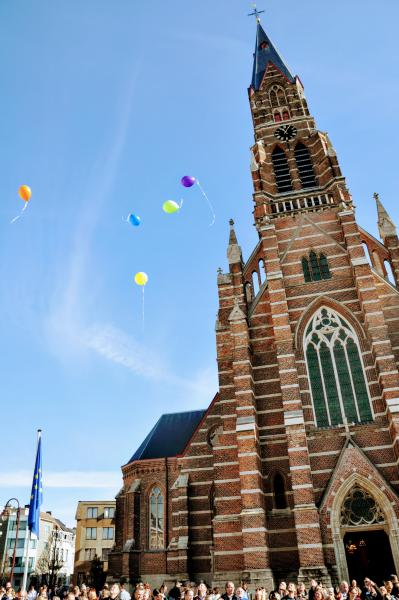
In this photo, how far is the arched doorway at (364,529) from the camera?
2052 centimetres

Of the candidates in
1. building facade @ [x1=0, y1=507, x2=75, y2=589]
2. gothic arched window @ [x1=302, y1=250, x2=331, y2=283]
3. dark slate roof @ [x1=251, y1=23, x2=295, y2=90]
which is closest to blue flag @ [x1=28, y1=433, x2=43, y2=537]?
gothic arched window @ [x1=302, y1=250, x2=331, y2=283]

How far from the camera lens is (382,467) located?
21.6 metres

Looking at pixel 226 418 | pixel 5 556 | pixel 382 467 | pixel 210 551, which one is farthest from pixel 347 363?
pixel 5 556

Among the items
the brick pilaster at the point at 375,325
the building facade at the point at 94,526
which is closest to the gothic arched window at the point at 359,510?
the brick pilaster at the point at 375,325

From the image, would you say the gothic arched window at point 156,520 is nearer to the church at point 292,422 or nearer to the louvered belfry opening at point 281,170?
the church at point 292,422

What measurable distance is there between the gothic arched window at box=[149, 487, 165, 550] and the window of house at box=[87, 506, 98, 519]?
1292 inches

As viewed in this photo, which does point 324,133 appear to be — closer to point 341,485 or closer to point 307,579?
point 341,485

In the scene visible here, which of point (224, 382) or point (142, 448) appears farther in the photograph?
point (142, 448)

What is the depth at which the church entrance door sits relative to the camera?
2066 cm

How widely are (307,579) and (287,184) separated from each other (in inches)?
932

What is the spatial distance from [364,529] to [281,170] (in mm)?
23082

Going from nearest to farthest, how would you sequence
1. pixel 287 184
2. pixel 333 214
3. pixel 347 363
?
1. pixel 347 363
2. pixel 333 214
3. pixel 287 184

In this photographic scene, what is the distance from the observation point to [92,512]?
198 feet

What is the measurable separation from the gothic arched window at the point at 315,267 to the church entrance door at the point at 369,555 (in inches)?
528
